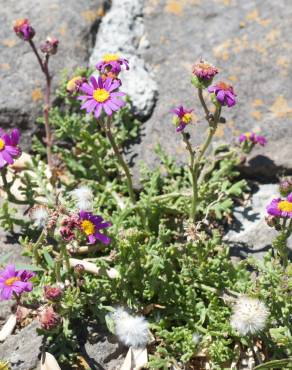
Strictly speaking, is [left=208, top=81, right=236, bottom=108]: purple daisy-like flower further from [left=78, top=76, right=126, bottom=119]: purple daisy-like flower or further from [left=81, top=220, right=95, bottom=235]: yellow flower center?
[left=81, top=220, right=95, bottom=235]: yellow flower center

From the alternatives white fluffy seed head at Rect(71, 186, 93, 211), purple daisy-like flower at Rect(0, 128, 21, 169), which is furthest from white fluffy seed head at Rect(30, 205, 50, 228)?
purple daisy-like flower at Rect(0, 128, 21, 169)

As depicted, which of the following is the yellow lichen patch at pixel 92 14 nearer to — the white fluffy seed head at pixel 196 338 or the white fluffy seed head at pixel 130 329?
the white fluffy seed head at pixel 130 329

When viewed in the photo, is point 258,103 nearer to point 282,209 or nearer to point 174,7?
point 174,7

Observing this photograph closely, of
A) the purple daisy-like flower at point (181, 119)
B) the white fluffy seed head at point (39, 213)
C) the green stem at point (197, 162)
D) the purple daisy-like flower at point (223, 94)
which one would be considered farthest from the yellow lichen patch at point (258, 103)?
the white fluffy seed head at point (39, 213)

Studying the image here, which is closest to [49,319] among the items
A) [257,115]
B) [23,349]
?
[23,349]

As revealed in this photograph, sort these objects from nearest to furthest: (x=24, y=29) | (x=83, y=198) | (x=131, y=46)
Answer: (x=83, y=198)
(x=24, y=29)
(x=131, y=46)
